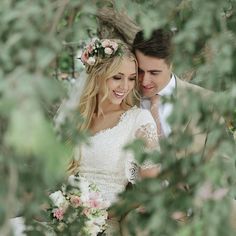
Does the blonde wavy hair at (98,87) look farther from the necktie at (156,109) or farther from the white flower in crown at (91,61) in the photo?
the necktie at (156,109)

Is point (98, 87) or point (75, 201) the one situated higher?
point (98, 87)

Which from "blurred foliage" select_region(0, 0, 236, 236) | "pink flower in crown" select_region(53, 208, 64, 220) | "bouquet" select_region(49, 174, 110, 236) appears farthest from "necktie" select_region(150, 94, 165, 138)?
"blurred foliage" select_region(0, 0, 236, 236)

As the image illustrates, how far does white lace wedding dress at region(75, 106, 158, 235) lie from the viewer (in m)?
3.83

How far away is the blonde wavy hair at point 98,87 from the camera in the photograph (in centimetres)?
391

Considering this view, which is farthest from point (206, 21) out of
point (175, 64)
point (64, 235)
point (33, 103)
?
point (64, 235)

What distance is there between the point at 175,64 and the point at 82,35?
28 cm

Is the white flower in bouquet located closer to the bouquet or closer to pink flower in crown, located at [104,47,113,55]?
the bouquet

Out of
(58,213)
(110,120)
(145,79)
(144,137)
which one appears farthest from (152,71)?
(58,213)

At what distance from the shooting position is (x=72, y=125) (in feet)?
5.46

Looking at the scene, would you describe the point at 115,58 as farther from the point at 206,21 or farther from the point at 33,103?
the point at 33,103

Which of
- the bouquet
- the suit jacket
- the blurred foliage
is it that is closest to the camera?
the blurred foliage

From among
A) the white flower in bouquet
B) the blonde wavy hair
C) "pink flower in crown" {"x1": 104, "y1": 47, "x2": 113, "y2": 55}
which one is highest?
"pink flower in crown" {"x1": 104, "y1": 47, "x2": 113, "y2": 55}

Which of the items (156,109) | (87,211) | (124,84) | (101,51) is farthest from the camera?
(156,109)

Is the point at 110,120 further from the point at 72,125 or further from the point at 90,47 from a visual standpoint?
the point at 72,125
